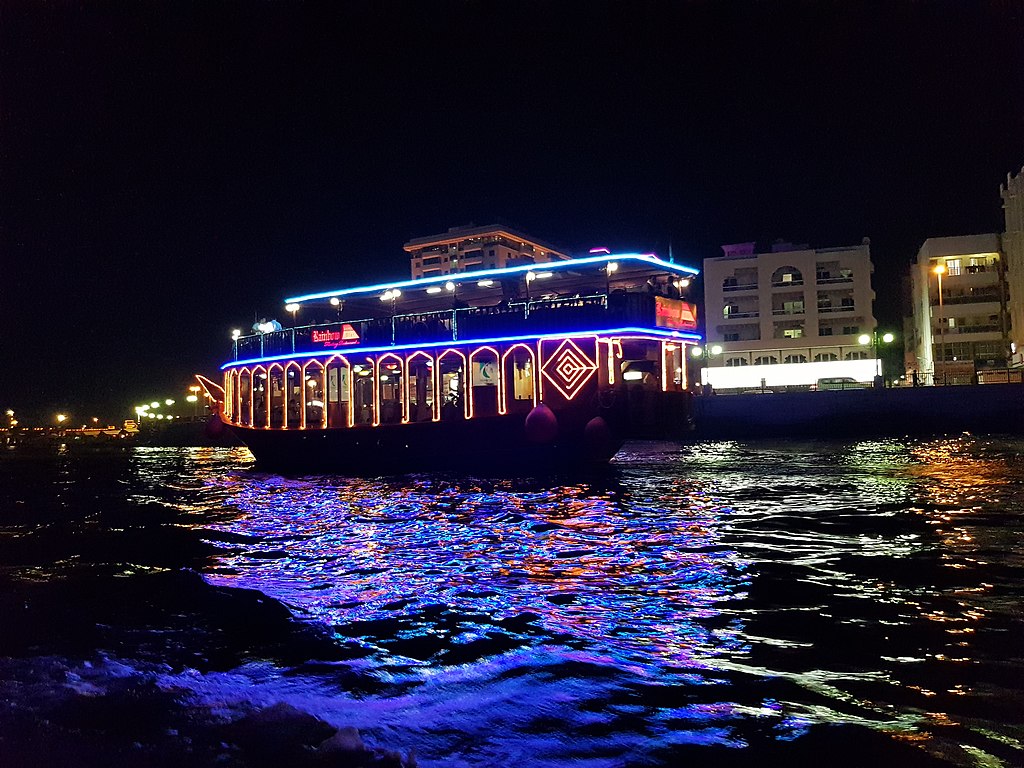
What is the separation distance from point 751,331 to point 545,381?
40616 millimetres

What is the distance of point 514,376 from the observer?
61.0 ft

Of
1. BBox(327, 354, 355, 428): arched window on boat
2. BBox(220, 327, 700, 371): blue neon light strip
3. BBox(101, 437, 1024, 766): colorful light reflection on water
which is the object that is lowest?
BBox(101, 437, 1024, 766): colorful light reflection on water

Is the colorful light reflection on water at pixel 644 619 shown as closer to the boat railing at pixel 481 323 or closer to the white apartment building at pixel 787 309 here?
the boat railing at pixel 481 323

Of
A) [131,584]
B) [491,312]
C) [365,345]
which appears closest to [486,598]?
[131,584]

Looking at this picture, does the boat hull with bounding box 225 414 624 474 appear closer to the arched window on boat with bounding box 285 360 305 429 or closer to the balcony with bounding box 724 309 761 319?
the arched window on boat with bounding box 285 360 305 429

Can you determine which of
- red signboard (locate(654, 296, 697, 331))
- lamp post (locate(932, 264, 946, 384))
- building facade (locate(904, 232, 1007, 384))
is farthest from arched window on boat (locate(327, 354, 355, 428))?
building facade (locate(904, 232, 1007, 384))

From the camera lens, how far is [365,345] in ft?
65.7

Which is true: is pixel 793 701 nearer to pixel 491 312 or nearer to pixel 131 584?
pixel 131 584

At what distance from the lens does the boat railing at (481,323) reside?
55.9ft

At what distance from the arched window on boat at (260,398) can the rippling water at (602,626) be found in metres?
11.1

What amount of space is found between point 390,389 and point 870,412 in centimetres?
2310

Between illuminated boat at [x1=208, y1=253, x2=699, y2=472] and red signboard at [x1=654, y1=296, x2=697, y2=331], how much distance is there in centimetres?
5

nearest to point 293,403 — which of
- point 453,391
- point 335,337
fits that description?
point 335,337

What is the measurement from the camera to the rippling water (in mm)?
3273
